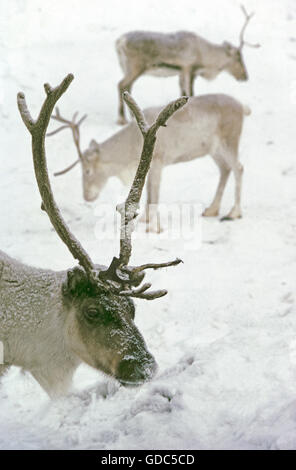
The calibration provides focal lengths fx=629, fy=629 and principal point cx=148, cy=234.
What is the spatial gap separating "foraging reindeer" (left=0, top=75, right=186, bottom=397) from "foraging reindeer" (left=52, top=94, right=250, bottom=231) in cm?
Answer: 283

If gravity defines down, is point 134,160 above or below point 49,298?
below

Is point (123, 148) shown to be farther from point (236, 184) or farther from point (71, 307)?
point (71, 307)

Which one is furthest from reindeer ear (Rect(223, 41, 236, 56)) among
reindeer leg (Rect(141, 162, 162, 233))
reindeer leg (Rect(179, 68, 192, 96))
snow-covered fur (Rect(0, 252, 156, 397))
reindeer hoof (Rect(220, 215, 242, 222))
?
snow-covered fur (Rect(0, 252, 156, 397))

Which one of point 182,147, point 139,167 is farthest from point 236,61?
point 139,167

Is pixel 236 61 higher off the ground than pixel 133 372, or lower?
lower

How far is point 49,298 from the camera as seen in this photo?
8.33 feet

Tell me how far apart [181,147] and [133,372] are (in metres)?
3.55

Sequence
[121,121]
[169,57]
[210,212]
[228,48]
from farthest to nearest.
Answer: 1. [228,48]
2. [169,57]
3. [121,121]
4. [210,212]

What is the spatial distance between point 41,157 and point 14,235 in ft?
8.50

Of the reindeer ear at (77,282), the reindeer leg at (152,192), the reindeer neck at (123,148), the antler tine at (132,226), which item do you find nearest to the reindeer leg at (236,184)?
the reindeer leg at (152,192)

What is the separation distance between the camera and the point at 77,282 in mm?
2395

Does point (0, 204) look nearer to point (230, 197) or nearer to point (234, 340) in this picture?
point (230, 197)

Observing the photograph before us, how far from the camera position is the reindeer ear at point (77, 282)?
2.38 m
